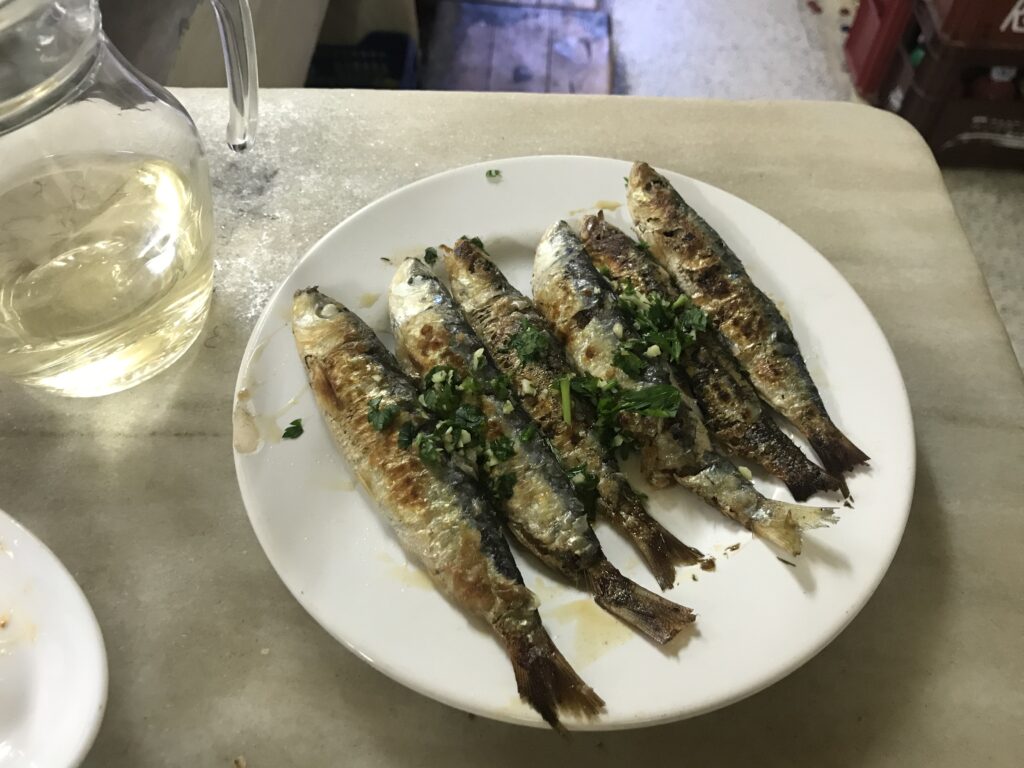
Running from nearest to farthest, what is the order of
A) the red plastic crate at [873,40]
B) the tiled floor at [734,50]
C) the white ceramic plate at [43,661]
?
the white ceramic plate at [43,661] < the red plastic crate at [873,40] < the tiled floor at [734,50]

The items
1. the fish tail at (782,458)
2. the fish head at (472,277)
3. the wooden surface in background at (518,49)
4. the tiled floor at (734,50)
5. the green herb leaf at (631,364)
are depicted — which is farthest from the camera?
the tiled floor at (734,50)

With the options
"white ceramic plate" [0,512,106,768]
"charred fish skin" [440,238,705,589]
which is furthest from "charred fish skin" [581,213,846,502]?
"white ceramic plate" [0,512,106,768]

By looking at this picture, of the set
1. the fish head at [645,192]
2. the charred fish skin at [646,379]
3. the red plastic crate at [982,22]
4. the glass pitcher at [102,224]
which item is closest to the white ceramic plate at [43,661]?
the glass pitcher at [102,224]

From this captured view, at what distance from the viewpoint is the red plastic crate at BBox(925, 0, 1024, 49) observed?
83.7 inches

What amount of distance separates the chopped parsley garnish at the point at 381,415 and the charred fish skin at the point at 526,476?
12 centimetres

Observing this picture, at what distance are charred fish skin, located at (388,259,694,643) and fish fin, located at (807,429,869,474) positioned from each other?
31 cm

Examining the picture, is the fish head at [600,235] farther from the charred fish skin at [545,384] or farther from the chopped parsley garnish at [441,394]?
the chopped parsley garnish at [441,394]

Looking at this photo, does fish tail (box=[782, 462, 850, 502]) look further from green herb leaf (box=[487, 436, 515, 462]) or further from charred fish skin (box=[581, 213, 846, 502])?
green herb leaf (box=[487, 436, 515, 462])

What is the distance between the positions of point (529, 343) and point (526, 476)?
0.23 meters

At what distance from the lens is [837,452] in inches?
39.6

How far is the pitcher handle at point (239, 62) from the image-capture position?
1.08 m

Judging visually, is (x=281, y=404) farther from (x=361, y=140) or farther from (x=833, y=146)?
(x=833, y=146)

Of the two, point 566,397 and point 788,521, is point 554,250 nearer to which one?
point 566,397

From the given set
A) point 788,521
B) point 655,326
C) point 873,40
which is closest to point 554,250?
point 655,326
